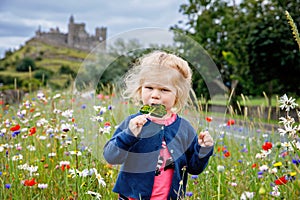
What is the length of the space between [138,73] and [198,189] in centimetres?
104

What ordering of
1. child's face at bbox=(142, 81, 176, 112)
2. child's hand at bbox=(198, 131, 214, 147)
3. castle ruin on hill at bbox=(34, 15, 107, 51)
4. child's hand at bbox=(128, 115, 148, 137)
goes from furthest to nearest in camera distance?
1. castle ruin on hill at bbox=(34, 15, 107, 51)
2. child's hand at bbox=(198, 131, 214, 147)
3. child's face at bbox=(142, 81, 176, 112)
4. child's hand at bbox=(128, 115, 148, 137)

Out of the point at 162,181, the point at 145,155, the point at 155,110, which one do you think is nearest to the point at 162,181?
the point at 162,181

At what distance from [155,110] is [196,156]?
394 mm

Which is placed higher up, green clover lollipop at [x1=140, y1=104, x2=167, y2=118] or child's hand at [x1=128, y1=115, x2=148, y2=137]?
green clover lollipop at [x1=140, y1=104, x2=167, y2=118]

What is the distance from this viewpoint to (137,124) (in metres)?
1.68

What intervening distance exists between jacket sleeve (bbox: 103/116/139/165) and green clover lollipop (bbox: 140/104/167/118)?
13 centimetres

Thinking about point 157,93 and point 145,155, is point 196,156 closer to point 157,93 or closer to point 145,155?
point 145,155

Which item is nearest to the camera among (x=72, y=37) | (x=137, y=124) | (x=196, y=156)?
(x=137, y=124)

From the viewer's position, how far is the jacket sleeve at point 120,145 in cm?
173

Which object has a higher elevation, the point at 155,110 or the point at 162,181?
the point at 155,110

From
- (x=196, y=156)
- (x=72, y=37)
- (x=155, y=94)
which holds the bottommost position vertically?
(x=196, y=156)

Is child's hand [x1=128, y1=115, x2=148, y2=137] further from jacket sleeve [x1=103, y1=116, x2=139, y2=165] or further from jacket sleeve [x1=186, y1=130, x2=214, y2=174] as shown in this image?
jacket sleeve [x1=186, y1=130, x2=214, y2=174]

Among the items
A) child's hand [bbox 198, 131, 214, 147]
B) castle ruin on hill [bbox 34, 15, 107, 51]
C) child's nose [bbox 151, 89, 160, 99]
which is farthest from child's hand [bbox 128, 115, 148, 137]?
castle ruin on hill [bbox 34, 15, 107, 51]

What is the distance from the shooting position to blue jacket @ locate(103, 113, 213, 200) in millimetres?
1816
